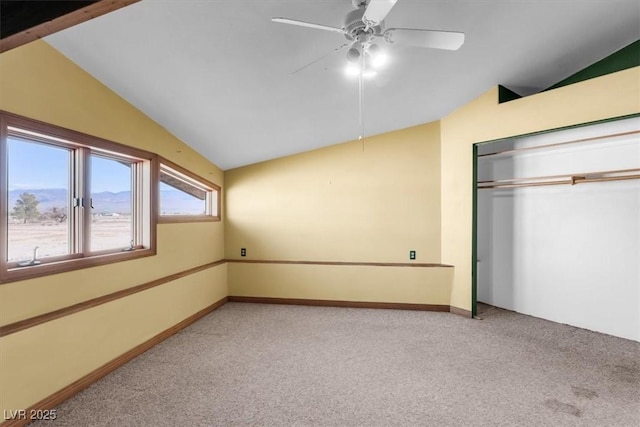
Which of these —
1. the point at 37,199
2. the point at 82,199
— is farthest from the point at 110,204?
the point at 37,199

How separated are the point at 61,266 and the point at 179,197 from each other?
1.80 m

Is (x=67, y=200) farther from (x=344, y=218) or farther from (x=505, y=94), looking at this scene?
(x=505, y=94)

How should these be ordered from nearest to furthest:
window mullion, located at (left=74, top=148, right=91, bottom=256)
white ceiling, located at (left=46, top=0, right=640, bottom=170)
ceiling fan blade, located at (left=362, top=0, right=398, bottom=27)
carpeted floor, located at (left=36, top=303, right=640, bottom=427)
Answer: ceiling fan blade, located at (left=362, top=0, right=398, bottom=27), white ceiling, located at (left=46, top=0, right=640, bottom=170), carpeted floor, located at (left=36, top=303, right=640, bottom=427), window mullion, located at (left=74, top=148, right=91, bottom=256)

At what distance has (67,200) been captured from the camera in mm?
2559

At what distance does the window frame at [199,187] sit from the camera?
3501mm

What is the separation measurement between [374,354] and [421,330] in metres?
0.89

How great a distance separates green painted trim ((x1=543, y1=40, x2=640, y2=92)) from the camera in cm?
283

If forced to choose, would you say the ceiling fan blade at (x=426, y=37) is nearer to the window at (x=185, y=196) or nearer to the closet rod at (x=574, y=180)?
the closet rod at (x=574, y=180)

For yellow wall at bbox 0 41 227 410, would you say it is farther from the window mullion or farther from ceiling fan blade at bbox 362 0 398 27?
ceiling fan blade at bbox 362 0 398 27

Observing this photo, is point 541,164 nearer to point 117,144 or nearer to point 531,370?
point 531,370

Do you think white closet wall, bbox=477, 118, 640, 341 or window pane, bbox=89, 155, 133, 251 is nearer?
window pane, bbox=89, 155, 133, 251

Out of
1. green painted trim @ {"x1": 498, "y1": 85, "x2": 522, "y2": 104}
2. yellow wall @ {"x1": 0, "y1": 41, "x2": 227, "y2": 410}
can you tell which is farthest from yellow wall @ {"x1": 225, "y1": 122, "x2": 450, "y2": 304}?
yellow wall @ {"x1": 0, "y1": 41, "x2": 227, "y2": 410}

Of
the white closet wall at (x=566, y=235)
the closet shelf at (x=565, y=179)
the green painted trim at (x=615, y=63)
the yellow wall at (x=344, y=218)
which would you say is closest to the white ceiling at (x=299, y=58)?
the green painted trim at (x=615, y=63)

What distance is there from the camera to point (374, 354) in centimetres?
295
